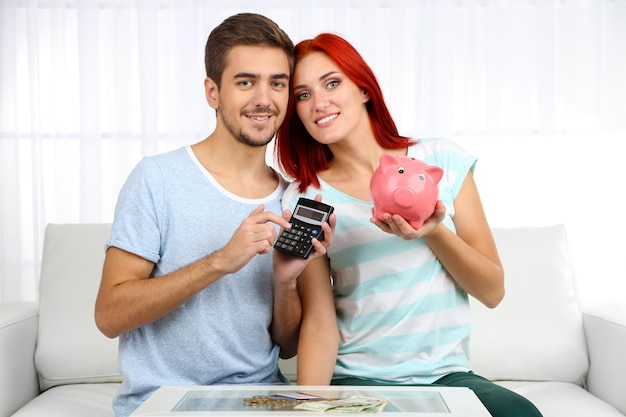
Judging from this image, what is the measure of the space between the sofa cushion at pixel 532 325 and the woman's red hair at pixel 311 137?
2.27 ft

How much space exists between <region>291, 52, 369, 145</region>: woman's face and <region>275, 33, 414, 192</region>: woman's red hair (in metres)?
0.02

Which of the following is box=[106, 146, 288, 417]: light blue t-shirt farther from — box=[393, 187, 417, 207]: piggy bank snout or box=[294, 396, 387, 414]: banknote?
box=[294, 396, 387, 414]: banknote

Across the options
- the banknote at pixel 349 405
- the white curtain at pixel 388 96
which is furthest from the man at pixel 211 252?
the white curtain at pixel 388 96

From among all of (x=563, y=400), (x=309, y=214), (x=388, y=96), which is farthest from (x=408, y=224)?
(x=388, y=96)

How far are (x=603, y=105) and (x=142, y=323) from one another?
311cm

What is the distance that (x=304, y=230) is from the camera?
5.97ft

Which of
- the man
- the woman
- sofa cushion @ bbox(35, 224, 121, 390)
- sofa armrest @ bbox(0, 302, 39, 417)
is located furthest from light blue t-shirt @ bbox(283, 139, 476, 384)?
sofa armrest @ bbox(0, 302, 39, 417)

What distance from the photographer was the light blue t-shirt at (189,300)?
1927mm

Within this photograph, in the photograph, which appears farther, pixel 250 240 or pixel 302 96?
pixel 302 96

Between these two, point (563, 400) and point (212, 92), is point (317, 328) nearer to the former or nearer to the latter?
point (212, 92)

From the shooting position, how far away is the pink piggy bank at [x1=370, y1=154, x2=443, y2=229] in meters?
1.66

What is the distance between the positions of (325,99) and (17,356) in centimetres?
121

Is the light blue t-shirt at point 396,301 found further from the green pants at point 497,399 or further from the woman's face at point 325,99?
the woman's face at point 325,99

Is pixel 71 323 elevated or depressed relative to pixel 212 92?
depressed
